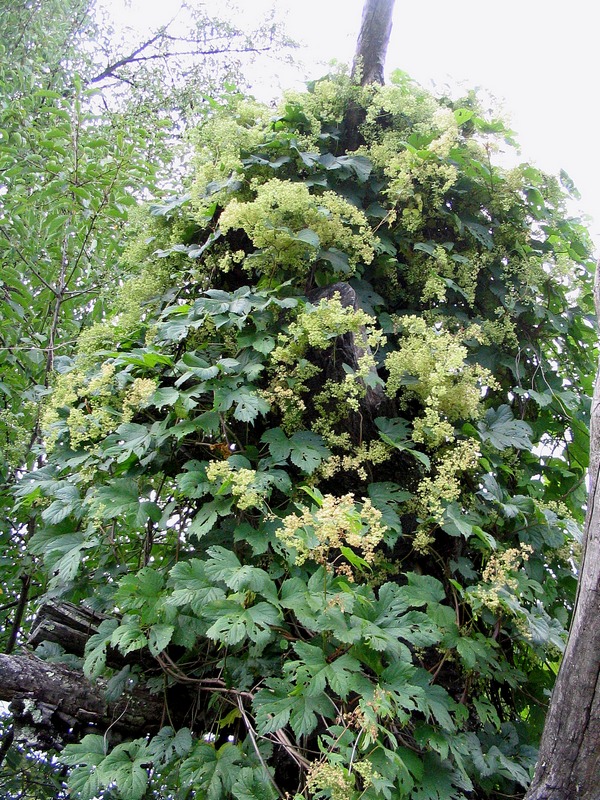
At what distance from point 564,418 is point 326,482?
1.09m

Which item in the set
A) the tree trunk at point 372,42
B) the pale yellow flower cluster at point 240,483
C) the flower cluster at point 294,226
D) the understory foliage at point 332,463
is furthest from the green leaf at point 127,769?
the tree trunk at point 372,42

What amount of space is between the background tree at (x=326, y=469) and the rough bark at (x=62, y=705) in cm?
2

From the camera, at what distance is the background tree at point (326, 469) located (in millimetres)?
1642

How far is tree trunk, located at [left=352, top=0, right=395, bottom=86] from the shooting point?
299cm

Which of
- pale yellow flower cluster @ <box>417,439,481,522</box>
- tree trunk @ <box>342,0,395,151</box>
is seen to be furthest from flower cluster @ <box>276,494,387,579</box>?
tree trunk @ <box>342,0,395,151</box>

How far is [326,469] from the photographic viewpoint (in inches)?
77.5

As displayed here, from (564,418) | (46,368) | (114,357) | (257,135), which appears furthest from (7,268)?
(564,418)

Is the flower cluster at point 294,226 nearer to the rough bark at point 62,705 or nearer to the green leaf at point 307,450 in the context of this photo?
the green leaf at point 307,450

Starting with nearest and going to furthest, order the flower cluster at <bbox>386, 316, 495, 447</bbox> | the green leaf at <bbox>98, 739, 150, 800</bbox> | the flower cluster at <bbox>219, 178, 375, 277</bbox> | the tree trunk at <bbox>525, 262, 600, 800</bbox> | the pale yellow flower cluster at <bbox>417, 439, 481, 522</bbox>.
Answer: the tree trunk at <bbox>525, 262, 600, 800</bbox>, the green leaf at <bbox>98, 739, 150, 800</bbox>, the pale yellow flower cluster at <bbox>417, 439, 481, 522</bbox>, the flower cluster at <bbox>386, 316, 495, 447</bbox>, the flower cluster at <bbox>219, 178, 375, 277</bbox>

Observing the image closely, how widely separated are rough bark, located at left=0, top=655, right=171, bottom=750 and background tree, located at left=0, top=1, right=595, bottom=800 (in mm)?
16

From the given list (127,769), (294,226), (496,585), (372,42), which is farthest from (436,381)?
(372,42)

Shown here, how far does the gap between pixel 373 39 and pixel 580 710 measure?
294cm

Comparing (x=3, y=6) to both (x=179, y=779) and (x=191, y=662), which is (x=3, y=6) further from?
(x=179, y=779)

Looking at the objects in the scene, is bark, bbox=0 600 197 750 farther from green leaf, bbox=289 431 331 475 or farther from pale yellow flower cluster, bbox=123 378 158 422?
green leaf, bbox=289 431 331 475
